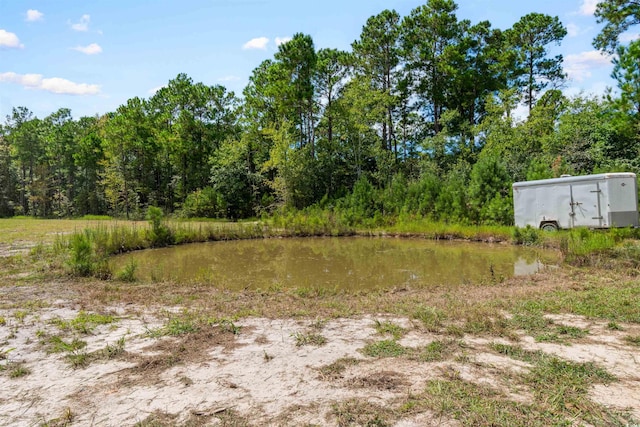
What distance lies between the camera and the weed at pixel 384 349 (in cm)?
396

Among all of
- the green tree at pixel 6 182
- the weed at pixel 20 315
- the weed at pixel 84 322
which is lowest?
the weed at pixel 84 322

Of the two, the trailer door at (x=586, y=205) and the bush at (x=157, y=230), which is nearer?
the trailer door at (x=586, y=205)

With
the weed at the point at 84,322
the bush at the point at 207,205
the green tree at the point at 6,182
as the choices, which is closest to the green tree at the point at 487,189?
the weed at the point at 84,322

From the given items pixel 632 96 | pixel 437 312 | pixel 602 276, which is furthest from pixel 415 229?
pixel 437 312

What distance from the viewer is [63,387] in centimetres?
345

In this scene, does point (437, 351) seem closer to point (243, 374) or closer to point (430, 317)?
point (430, 317)

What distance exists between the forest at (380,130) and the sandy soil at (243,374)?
15.4 metres

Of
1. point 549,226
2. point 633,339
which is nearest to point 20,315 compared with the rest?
point 633,339

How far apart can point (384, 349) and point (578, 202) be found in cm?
1314

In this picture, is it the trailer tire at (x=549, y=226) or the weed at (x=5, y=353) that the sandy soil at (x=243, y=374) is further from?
the trailer tire at (x=549, y=226)

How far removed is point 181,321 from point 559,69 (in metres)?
33.4

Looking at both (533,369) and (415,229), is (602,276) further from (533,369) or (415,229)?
(415,229)

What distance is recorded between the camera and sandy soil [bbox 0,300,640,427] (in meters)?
2.97

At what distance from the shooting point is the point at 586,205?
44.9 feet
